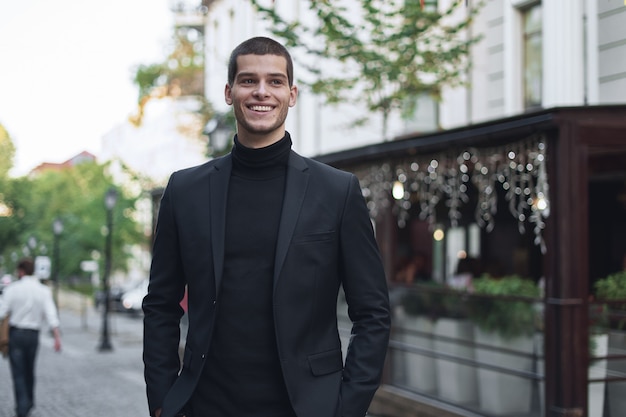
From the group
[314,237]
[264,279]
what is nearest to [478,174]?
[314,237]

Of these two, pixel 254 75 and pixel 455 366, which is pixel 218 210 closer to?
pixel 254 75

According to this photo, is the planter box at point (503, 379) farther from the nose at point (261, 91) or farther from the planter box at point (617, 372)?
the nose at point (261, 91)

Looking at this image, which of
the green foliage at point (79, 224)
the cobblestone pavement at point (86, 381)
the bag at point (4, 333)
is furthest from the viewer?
the green foliage at point (79, 224)

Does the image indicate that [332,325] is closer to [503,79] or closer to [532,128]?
[532,128]

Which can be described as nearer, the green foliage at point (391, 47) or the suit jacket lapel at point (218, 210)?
the suit jacket lapel at point (218, 210)

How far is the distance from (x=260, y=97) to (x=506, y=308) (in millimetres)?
6863

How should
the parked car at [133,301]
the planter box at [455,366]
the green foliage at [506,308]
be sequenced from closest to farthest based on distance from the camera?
1. the green foliage at [506,308]
2. the planter box at [455,366]
3. the parked car at [133,301]

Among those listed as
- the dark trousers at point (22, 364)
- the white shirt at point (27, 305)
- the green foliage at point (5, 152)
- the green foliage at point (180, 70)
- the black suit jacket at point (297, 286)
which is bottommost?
the dark trousers at point (22, 364)

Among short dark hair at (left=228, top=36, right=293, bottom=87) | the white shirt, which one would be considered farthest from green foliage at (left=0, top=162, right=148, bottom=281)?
short dark hair at (left=228, top=36, right=293, bottom=87)

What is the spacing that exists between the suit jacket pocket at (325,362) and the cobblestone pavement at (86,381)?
9.33m

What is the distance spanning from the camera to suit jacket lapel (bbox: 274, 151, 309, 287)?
305cm

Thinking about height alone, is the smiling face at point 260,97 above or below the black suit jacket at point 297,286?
above

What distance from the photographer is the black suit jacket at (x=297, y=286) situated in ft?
10.1

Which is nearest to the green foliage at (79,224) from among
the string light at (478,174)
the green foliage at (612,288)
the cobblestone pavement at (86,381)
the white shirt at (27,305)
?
the cobblestone pavement at (86,381)
